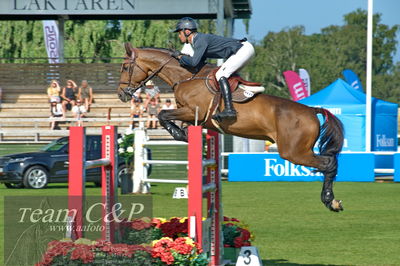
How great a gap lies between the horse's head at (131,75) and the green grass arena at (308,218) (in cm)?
225

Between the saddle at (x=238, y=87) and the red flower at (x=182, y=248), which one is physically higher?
the saddle at (x=238, y=87)

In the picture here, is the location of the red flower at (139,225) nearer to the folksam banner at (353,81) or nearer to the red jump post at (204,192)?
Result: the red jump post at (204,192)

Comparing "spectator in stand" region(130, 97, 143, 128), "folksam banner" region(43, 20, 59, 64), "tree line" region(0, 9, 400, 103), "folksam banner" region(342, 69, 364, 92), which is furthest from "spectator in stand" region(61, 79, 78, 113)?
"tree line" region(0, 9, 400, 103)

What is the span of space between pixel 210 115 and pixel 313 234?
10.3 ft

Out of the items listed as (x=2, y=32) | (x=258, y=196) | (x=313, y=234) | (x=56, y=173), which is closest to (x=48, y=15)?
(x=2, y=32)

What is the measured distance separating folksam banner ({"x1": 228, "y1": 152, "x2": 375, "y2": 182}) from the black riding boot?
12186 mm

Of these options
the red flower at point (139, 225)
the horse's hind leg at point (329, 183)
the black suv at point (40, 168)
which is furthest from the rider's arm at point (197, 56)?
the black suv at point (40, 168)

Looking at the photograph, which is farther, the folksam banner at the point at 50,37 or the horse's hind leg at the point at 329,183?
the folksam banner at the point at 50,37

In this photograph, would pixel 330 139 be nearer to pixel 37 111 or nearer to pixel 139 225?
pixel 139 225

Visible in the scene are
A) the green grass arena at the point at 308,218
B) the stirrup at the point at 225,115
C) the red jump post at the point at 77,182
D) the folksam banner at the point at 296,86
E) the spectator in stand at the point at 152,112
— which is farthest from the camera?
the folksam banner at the point at 296,86

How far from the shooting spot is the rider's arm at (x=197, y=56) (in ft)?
26.3

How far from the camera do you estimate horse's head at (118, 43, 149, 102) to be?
8664 mm

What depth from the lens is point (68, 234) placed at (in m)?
5.81

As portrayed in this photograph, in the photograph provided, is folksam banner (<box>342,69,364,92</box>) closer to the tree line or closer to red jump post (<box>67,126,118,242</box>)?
the tree line
